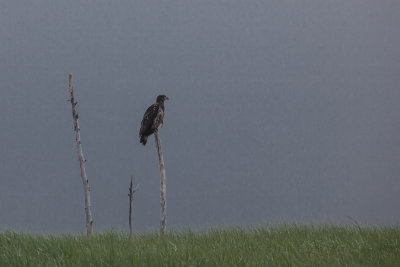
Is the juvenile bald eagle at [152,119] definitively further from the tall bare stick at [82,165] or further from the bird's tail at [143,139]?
the tall bare stick at [82,165]

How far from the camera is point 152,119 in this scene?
10703 millimetres

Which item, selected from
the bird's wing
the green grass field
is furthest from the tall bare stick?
the bird's wing

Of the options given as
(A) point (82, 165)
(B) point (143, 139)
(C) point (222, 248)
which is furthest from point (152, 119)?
(C) point (222, 248)

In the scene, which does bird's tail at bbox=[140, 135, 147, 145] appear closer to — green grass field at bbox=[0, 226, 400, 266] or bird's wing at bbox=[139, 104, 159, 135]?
bird's wing at bbox=[139, 104, 159, 135]

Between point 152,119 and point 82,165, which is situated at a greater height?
point 152,119

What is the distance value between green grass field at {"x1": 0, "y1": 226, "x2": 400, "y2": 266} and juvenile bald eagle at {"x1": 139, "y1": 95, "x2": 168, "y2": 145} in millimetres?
2721

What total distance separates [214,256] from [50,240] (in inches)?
110

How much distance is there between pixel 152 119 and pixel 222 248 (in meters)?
4.55

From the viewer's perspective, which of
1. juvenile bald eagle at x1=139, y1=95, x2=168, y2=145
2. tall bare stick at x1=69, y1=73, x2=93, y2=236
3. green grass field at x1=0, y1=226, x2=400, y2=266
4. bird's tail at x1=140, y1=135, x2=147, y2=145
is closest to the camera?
green grass field at x1=0, y1=226, x2=400, y2=266

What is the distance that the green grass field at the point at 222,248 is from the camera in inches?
241

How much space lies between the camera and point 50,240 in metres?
7.44

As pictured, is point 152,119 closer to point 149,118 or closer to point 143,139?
point 149,118

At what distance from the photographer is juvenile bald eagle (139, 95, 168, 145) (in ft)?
35.0

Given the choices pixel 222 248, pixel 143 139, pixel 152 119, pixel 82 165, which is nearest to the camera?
pixel 222 248
